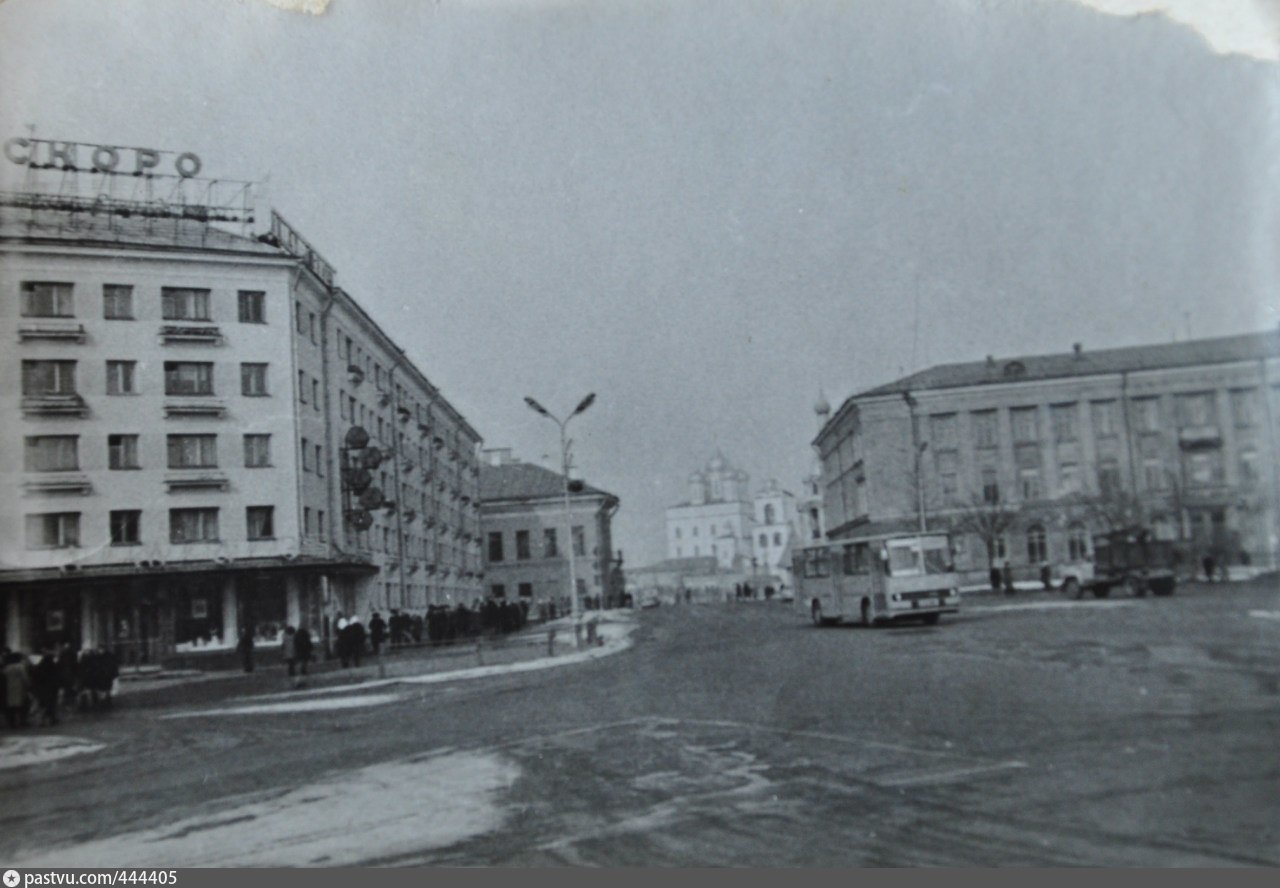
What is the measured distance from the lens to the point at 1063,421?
7.52m

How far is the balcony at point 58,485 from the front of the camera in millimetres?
8109

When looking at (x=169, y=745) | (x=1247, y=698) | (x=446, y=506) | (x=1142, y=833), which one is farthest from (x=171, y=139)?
(x=1247, y=698)

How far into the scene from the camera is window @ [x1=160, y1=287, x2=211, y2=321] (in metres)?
8.95

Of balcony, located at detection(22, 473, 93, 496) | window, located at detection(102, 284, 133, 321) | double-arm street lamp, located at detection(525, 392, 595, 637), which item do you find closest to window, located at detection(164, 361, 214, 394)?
window, located at detection(102, 284, 133, 321)

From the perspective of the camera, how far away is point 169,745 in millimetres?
8531

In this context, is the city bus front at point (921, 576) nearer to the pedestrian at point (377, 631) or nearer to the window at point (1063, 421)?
the window at point (1063, 421)

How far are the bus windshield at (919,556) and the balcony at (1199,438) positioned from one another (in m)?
1.88

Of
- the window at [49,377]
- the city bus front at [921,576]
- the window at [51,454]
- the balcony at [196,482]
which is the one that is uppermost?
the window at [49,377]

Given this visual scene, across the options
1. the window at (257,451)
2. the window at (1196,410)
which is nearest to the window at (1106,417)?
the window at (1196,410)

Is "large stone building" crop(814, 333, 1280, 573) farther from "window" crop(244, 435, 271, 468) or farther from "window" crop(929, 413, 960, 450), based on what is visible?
"window" crop(244, 435, 271, 468)

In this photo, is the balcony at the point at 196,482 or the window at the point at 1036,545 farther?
the balcony at the point at 196,482

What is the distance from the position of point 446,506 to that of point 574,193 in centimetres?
349

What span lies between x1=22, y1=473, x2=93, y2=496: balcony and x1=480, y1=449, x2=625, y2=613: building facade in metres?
3.27

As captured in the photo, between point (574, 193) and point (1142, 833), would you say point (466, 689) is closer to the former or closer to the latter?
point (574, 193)
